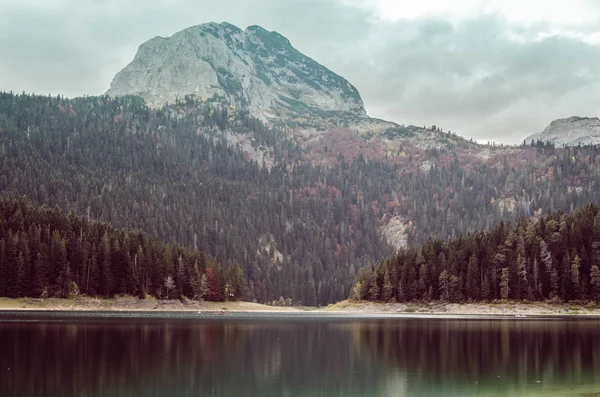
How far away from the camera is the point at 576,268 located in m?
138

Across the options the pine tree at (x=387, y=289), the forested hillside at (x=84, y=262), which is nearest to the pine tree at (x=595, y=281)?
the pine tree at (x=387, y=289)

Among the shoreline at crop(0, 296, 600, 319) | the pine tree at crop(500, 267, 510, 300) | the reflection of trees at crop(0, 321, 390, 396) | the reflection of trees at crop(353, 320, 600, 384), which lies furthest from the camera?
the pine tree at crop(500, 267, 510, 300)

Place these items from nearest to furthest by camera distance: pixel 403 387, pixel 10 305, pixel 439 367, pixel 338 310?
pixel 403 387, pixel 439 367, pixel 10 305, pixel 338 310

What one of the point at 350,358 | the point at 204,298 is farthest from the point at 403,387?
the point at 204,298

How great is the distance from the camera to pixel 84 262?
149500mm

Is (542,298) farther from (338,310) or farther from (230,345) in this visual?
(230,345)

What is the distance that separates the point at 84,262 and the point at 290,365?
111356mm

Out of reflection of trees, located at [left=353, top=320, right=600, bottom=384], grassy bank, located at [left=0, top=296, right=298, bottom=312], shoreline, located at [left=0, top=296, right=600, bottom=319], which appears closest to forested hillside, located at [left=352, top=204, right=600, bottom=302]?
shoreline, located at [left=0, top=296, right=600, bottom=319]

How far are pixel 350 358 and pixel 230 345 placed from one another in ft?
47.1

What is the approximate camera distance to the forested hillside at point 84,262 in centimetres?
14062

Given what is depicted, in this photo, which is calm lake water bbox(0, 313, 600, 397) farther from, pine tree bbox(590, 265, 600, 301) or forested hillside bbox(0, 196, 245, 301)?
forested hillside bbox(0, 196, 245, 301)

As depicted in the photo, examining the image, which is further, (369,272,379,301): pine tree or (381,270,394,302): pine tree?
(369,272,379,301): pine tree

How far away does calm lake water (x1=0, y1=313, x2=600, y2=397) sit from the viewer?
38.3 meters

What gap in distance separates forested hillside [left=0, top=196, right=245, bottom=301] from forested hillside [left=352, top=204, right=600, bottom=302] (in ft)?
166
